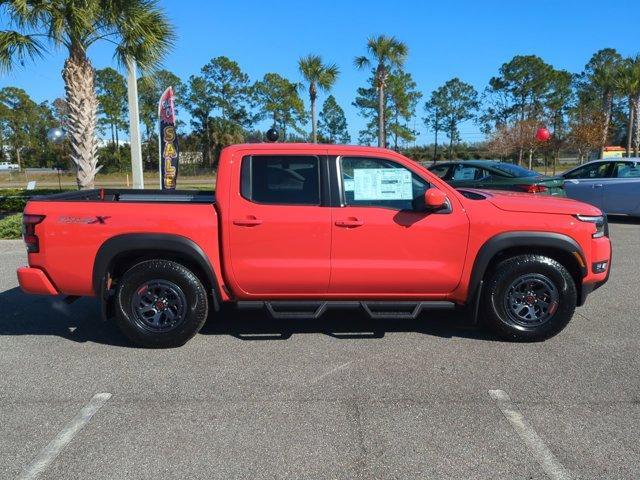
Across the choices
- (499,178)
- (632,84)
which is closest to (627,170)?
(499,178)

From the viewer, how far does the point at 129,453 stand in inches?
121

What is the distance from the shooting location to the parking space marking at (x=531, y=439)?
289 cm

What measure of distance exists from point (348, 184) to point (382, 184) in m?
0.31

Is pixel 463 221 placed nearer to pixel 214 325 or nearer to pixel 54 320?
pixel 214 325

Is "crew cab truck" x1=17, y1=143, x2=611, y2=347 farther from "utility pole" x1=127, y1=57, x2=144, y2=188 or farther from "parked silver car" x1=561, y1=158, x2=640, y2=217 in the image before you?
"utility pole" x1=127, y1=57, x2=144, y2=188

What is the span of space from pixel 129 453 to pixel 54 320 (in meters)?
3.13

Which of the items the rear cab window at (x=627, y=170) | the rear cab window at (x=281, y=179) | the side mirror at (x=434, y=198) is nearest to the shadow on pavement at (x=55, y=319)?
the rear cab window at (x=281, y=179)

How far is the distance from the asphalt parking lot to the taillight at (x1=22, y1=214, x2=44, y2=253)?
95 cm

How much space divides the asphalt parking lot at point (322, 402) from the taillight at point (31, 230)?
0.95m

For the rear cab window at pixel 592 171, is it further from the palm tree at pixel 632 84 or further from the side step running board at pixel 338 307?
the palm tree at pixel 632 84

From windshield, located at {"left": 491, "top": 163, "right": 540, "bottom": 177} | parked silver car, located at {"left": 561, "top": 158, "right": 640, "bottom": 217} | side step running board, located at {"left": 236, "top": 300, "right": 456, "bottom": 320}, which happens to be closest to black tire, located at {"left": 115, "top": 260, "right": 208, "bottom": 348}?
side step running board, located at {"left": 236, "top": 300, "right": 456, "bottom": 320}

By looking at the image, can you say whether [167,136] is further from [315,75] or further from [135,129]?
[315,75]

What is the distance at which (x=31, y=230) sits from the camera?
459cm

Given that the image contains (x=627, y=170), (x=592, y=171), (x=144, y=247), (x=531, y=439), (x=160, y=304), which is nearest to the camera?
(x=531, y=439)
